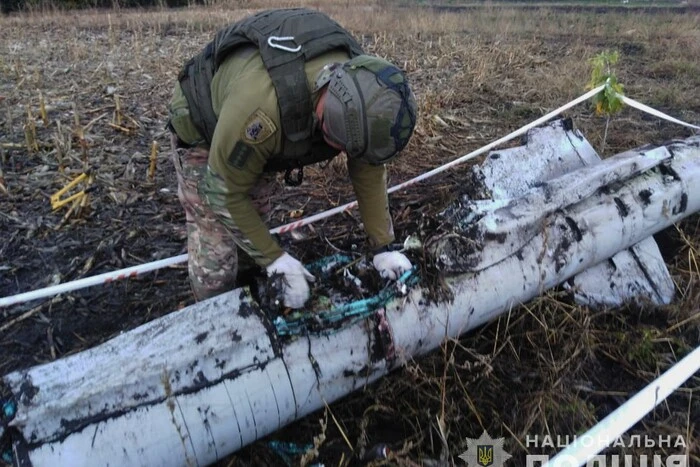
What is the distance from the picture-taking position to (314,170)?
15.8 ft

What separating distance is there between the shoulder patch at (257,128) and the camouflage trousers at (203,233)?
723mm

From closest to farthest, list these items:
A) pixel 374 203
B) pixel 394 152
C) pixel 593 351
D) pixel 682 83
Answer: pixel 394 152, pixel 374 203, pixel 593 351, pixel 682 83

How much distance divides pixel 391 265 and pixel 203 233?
101 cm

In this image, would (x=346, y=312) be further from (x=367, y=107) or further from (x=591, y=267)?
(x=591, y=267)

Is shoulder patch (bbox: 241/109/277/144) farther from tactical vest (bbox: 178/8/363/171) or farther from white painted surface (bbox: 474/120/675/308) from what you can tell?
white painted surface (bbox: 474/120/675/308)

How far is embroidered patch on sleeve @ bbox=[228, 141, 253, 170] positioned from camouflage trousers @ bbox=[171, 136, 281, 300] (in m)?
0.62

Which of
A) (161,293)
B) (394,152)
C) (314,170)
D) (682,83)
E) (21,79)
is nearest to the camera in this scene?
(394,152)

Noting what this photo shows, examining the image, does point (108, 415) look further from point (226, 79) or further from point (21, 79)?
point (21, 79)

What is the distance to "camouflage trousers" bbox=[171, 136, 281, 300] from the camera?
2.76m

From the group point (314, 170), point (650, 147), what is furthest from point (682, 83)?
point (314, 170)

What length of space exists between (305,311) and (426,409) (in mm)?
765

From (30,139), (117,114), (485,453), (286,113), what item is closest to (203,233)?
(286,113)

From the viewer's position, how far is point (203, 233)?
282 centimetres

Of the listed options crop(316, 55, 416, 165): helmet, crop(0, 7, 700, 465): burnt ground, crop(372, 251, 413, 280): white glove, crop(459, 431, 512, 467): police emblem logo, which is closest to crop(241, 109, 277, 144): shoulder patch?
crop(316, 55, 416, 165): helmet
